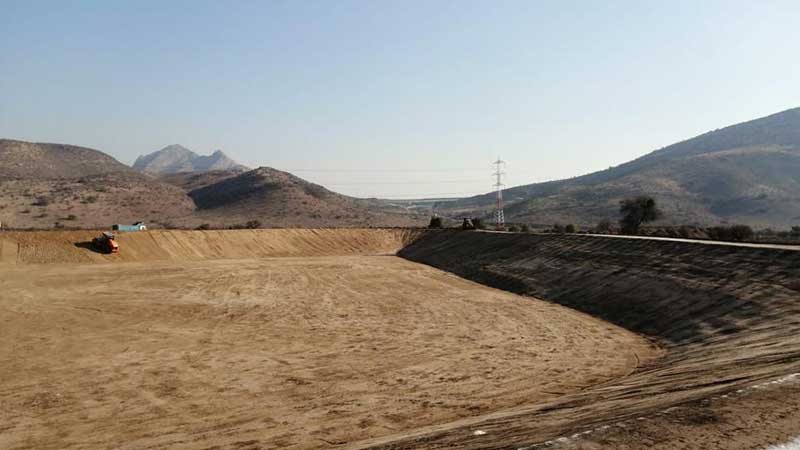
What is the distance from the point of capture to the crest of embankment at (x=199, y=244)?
4850 centimetres

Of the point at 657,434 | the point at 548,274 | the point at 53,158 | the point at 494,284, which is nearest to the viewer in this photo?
the point at 657,434

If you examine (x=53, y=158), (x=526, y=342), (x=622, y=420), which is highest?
(x=53, y=158)

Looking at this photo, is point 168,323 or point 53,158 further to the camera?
point 53,158

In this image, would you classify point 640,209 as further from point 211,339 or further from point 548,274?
point 211,339

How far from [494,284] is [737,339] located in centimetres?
2161

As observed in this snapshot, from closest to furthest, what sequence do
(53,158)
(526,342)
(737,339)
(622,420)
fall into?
1. (622,420)
2. (737,339)
3. (526,342)
4. (53,158)

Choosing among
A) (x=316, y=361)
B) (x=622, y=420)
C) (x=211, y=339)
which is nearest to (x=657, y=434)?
(x=622, y=420)

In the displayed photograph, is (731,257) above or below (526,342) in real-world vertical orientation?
above

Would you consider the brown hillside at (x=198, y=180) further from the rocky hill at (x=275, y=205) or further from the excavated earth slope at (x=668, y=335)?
the excavated earth slope at (x=668, y=335)

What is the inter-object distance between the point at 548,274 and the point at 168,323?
23810 millimetres

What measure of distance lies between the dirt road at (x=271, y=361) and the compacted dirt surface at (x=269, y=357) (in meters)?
0.07

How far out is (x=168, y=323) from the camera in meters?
24.6

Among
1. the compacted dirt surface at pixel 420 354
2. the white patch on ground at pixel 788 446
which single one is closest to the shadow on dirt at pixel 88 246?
the compacted dirt surface at pixel 420 354

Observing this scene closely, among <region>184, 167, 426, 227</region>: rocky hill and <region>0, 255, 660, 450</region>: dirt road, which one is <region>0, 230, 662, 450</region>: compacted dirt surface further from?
<region>184, 167, 426, 227</region>: rocky hill
